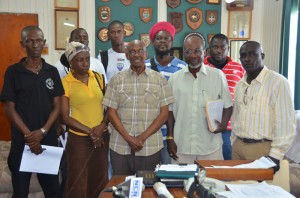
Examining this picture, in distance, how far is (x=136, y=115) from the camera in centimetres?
238

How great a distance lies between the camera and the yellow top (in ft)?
8.38

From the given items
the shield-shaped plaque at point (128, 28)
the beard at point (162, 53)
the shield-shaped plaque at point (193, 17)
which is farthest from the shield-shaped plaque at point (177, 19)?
the beard at point (162, 53)

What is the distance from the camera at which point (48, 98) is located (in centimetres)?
246

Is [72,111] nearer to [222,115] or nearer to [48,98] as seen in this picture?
[48,98]

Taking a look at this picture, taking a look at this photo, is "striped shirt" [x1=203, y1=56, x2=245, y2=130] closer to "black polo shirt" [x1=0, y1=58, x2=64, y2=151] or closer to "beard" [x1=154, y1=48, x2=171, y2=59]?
"beard" [x1=154, y1=48, x2=171, y2=59]

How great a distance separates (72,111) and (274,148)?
4.93 ft

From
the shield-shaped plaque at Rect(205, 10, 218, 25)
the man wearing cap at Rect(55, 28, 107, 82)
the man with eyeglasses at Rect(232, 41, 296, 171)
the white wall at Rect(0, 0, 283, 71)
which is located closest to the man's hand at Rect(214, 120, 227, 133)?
the man with eyeglasses at Rect(232, 41, 296, 171)

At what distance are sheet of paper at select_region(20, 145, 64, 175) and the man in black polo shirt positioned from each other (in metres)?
0.04

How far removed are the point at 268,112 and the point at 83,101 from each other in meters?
1.36

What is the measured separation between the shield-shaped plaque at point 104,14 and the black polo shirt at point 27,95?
270 cm

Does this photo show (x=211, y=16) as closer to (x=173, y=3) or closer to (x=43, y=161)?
(x=173, y=3)

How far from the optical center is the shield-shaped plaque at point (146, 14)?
5.08 m

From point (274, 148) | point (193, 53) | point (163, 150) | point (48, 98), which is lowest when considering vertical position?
point (163, 150)

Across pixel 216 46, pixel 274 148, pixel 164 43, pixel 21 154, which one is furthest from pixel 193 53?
pixel 21 154
